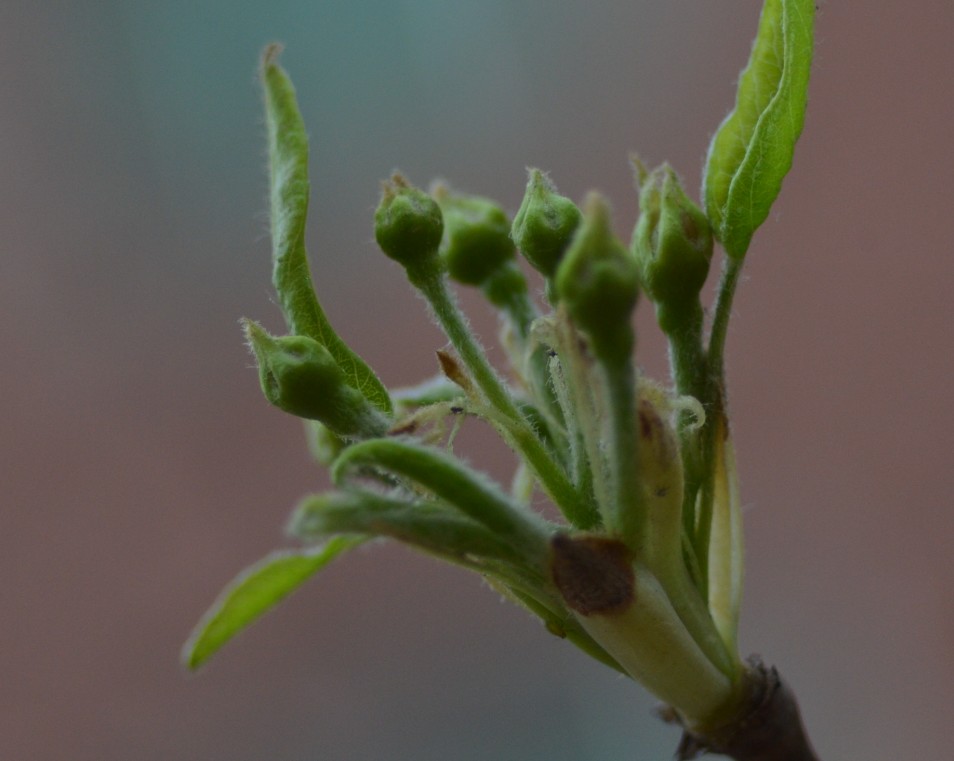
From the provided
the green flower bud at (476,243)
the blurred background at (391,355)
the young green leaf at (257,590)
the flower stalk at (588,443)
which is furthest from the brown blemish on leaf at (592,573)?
the blurred background at (391,355)

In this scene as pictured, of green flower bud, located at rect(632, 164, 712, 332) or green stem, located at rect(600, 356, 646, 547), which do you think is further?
green flower bud, located at rect(632, 164, 712, 332)

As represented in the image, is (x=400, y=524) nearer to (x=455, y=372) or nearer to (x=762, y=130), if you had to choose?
(x=455, y=372)

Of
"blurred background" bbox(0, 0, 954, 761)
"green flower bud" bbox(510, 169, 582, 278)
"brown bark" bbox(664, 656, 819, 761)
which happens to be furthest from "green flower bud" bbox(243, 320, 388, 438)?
"blurred background" bbox(0, 0, 954, 761)

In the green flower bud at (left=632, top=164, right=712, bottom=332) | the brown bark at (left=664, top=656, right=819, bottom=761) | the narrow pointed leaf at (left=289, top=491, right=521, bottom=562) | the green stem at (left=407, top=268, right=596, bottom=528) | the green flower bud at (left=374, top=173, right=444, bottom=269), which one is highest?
the green flower bud at (left=374, top=173, right=444, bottom=269)

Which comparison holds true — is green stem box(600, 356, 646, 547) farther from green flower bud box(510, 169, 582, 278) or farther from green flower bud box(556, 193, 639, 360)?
green flower bud box(510, 169, 582, 278)

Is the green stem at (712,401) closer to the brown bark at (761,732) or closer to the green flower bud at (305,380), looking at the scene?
the brown bark at (761,732)

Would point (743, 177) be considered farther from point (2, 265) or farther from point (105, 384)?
point (2, 265)
